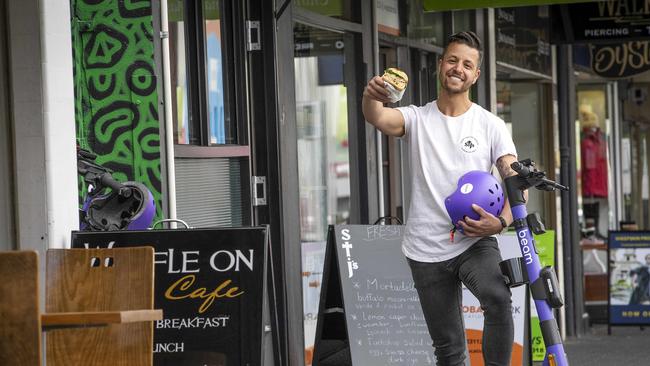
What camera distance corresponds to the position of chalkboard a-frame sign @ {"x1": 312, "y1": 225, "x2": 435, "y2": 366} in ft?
23.3

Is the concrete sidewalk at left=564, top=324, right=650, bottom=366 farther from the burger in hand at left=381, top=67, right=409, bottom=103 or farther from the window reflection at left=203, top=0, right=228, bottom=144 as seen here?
the burger in hand at left=381, top=67, right=409, bottom=103

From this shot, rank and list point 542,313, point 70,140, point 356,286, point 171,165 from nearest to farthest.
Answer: point 542,313, point 70,140, point 171,165, point 356,286

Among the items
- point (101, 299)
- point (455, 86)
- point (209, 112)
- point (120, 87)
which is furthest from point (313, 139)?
point (101, 299)

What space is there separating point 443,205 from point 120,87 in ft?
5.29

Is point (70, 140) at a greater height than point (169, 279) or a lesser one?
greater

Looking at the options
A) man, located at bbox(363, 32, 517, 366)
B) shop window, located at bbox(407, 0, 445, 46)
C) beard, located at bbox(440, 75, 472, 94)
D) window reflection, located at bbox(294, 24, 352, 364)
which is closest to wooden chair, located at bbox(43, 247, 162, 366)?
man, located at bbox(363, 32, 517, 366)

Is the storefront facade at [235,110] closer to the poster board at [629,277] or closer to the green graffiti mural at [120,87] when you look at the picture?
the green graffiti mural at [120,87]

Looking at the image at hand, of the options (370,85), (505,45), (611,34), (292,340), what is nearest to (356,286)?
(292,340)

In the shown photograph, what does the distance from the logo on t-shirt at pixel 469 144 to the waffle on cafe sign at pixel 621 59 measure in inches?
Result: 341

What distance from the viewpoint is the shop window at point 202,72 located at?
6.82 metres

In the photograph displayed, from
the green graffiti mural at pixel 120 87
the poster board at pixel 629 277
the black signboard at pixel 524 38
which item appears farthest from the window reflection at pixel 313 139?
the poster board at pixel 629 277

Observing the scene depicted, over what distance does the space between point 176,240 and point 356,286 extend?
1.76 meters

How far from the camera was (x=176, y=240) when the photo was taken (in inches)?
221

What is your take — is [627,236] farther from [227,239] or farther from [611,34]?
[227,239]
